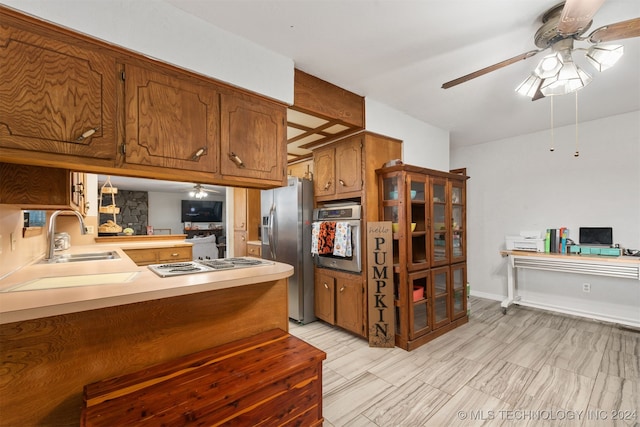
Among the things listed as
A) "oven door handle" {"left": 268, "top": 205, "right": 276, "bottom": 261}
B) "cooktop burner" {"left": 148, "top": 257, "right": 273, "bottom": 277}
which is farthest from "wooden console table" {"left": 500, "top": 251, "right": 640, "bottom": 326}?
"cooktop burner" {"left": 148, "top": 257, "right": 273, "bottom": 277}

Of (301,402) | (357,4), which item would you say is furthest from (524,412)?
(357,4)

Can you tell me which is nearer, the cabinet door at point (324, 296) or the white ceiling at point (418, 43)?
the white ceiling at point (418, 43)

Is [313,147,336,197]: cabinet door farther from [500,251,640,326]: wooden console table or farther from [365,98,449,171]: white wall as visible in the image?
[500,251,640,326]: wooden console table

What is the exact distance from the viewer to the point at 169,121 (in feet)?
4.99

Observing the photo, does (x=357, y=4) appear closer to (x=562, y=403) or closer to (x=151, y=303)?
(x=151, y=303)

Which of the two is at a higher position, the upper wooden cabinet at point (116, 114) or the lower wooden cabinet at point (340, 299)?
the upper wooden cabinet at point (116, 114)

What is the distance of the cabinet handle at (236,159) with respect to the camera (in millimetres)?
1742

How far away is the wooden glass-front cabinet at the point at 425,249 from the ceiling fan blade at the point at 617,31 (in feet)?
Result: 4.91

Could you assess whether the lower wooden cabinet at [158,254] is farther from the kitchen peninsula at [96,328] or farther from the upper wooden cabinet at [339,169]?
the upper wooden cabinet at [339,169]

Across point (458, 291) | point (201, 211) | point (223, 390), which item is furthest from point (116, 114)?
point (201, 211)

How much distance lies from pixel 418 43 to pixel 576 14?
2.71 ft

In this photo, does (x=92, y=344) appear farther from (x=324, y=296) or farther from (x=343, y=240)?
(x=324, y=296)

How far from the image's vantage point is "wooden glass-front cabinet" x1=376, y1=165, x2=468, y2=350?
2.71m

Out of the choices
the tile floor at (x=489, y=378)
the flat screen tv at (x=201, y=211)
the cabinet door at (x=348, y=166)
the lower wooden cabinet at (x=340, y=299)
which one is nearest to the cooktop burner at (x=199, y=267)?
the tile floor at (x=489, y=378)
